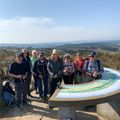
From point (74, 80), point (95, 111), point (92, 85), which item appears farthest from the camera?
point (74, 80)

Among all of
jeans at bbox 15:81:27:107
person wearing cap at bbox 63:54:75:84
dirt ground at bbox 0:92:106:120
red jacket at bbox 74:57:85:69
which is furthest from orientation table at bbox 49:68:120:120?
jeans at bbox 15:81:27:107

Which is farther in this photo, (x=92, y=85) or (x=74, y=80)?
(x=74, y=80)

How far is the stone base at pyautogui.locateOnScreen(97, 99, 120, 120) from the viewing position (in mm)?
7199

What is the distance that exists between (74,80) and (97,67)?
3.03ft

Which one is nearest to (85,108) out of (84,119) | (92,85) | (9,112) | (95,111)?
(95,111)

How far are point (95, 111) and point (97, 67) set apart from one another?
123 centimetres

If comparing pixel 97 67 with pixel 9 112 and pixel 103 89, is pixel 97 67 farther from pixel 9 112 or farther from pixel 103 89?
pixel 9 112

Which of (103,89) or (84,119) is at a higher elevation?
(103,89)

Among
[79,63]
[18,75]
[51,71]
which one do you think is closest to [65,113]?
[51,71]

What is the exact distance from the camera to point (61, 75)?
8.48 meters

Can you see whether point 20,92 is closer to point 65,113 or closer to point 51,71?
point 51,71

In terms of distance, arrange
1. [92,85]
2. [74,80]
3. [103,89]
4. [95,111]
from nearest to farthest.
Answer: [103,89], [92,85], [95,111], [74,80]

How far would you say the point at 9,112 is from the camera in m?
8.36

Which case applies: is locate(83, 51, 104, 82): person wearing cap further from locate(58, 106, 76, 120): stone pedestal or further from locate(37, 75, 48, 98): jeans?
locate(58, 106, 76, 120): stone pedestal
